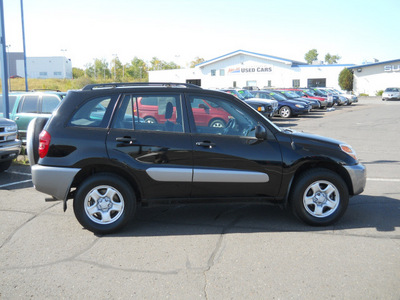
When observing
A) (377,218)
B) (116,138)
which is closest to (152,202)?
(116,138)

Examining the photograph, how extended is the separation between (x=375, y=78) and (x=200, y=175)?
6203 centimetres

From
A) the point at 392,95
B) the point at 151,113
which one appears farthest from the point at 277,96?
the point at 392,95

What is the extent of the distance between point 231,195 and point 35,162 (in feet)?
8.38

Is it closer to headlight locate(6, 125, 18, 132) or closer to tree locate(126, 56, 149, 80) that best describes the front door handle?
headlight locate(6, 125, 18, 132)

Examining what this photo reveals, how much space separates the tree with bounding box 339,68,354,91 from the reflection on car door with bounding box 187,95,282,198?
5837cm

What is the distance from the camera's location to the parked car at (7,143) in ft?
27.8

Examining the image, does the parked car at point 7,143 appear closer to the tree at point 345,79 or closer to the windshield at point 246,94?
the windshield at point 246,94

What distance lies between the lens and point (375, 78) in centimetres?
6078

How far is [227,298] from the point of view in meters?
3.56

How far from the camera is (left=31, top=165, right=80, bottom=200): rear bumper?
5.09 metres

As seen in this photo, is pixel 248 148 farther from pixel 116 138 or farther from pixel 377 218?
pixel 377 218

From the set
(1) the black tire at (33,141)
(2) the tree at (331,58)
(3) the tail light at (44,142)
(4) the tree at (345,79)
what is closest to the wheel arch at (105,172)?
(3) the tail light at (44,142)

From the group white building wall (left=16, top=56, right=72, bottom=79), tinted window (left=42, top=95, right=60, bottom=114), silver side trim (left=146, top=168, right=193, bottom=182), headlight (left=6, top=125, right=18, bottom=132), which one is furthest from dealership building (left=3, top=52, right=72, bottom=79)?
silver side trim (left=146, top=168, right=193, bottom=182)

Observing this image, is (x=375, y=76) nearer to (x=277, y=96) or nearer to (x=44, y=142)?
(x=277, y=96)
